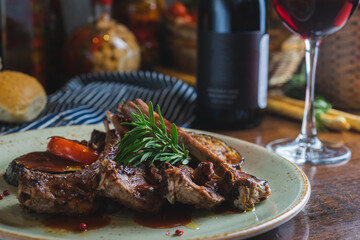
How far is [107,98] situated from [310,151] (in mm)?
976

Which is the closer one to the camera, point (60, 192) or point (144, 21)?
point (60, 192)

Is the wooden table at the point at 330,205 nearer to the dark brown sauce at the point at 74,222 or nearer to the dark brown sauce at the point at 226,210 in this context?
the dark brown sauce at the point at 226,210

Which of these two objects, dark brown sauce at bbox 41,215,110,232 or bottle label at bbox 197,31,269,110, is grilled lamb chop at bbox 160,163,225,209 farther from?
bottle label at bbox 197,31,269,110

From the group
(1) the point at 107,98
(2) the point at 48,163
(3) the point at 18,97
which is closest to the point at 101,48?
(1) the point at 107,98

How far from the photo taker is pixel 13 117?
5.92 ft

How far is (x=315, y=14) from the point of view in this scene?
4.64 feet

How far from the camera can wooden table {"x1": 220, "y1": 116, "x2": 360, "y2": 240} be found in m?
0.95

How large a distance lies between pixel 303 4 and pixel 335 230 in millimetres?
715

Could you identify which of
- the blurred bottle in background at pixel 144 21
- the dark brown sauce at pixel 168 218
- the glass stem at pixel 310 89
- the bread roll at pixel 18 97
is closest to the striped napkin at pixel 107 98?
the bread roll at pixel 18 97

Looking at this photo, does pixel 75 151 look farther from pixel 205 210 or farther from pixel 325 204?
pixel 325 204

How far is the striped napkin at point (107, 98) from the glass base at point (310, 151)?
0.43 meters

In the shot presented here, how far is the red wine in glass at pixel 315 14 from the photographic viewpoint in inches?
55.2

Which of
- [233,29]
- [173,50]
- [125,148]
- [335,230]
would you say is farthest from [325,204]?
[173,50]

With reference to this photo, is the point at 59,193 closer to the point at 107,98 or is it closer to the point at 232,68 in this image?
the point at 232,68
